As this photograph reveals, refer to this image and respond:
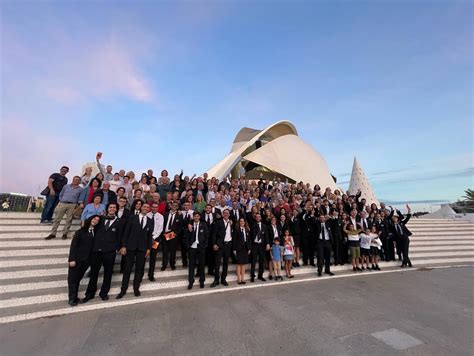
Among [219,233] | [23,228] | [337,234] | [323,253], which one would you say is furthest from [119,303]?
[337,234]

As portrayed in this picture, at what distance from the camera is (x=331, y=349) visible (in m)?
2.62

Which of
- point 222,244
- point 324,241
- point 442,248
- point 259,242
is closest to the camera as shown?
point 222,244

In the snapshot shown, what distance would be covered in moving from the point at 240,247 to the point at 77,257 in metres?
2.89

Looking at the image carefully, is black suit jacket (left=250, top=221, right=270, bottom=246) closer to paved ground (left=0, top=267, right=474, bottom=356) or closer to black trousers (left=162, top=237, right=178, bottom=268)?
paved ground (left=0, top=267, right=474, bottom=356)

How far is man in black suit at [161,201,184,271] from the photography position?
4.97m

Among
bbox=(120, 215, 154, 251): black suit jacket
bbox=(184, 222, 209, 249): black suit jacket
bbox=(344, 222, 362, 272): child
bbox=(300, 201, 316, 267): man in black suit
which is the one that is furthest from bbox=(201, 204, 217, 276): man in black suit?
bbox=(344, 222, 362, 272): child

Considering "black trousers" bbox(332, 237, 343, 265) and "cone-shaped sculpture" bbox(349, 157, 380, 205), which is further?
"cone-shaped sculpture" bbox(349, 157, 380, 205)

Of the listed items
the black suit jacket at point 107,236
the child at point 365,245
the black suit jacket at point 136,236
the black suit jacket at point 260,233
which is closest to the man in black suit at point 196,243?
the black suit jacket at point 136,236

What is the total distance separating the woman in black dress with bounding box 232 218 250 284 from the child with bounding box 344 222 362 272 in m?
3.09

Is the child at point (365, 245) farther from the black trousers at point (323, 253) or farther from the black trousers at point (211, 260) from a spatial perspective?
the black trousers at point (211, 260)

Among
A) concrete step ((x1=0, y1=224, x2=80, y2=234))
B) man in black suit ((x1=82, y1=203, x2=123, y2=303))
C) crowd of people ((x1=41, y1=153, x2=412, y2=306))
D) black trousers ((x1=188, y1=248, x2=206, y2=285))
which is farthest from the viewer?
concrete step ((x1=0, y1=224, x2=80, y2=234))

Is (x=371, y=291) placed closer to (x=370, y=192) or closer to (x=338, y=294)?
(x=338, y=294)

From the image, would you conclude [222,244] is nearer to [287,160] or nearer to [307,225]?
[307,225]

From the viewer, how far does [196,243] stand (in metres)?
4.65
